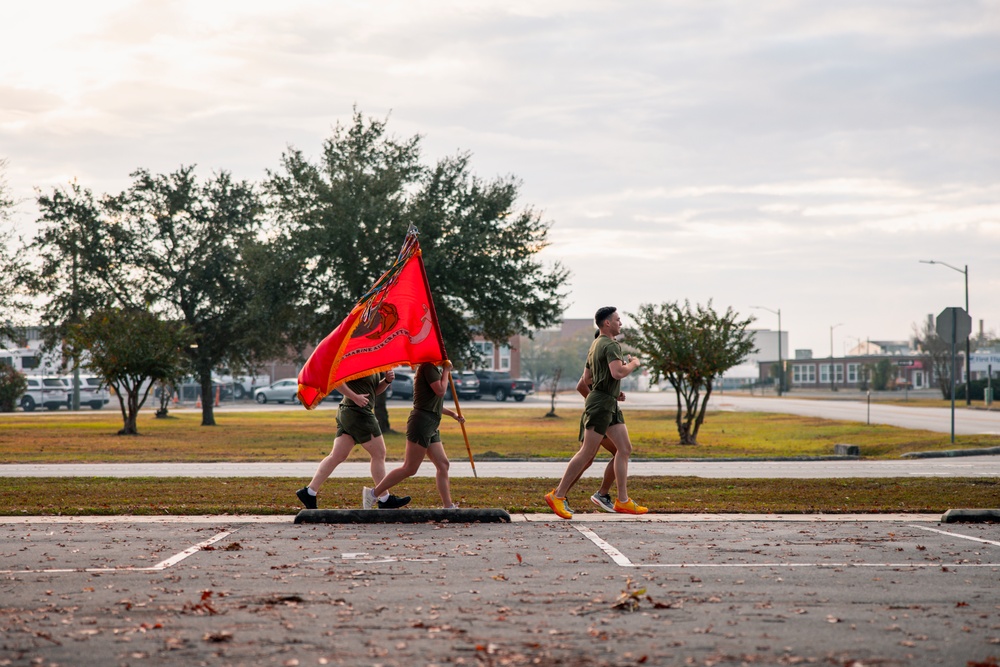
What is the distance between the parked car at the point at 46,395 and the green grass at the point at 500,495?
4825cm

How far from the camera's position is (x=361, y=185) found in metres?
30.7

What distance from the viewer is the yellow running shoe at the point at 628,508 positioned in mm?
11125

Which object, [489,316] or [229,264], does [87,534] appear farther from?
[229,264]

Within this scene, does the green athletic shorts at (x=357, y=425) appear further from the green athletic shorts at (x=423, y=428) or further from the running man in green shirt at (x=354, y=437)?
the green athletic shorts at (x=423, y=428)

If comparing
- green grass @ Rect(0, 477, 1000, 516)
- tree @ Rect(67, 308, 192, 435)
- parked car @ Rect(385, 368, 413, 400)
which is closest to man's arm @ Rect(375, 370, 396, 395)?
green grass @ Rect(0, 477, 1000, 516)

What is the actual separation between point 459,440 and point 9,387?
34.2 metres

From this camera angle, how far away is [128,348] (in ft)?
110

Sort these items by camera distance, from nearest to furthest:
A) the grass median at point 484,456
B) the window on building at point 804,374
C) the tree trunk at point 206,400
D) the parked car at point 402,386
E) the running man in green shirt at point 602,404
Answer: the running man in green shirt at point 602,404 → the grass median at point 484,456 → the tree trunk at point 206,400 → the parked car at point 402,386 → the window on building at point 804,374

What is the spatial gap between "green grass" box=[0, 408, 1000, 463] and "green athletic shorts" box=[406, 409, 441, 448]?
10.9 metres

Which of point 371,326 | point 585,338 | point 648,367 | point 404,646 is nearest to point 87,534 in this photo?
point 371,326


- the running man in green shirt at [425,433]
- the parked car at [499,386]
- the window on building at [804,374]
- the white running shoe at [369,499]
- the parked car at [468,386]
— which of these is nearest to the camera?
the running man in green shirt at [425,433]

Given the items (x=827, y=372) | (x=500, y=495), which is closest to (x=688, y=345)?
(x=500, y=495)

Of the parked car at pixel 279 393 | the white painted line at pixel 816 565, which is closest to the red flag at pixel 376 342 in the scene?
the white painted line at pixel 816 565

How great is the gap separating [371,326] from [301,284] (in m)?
21.1
